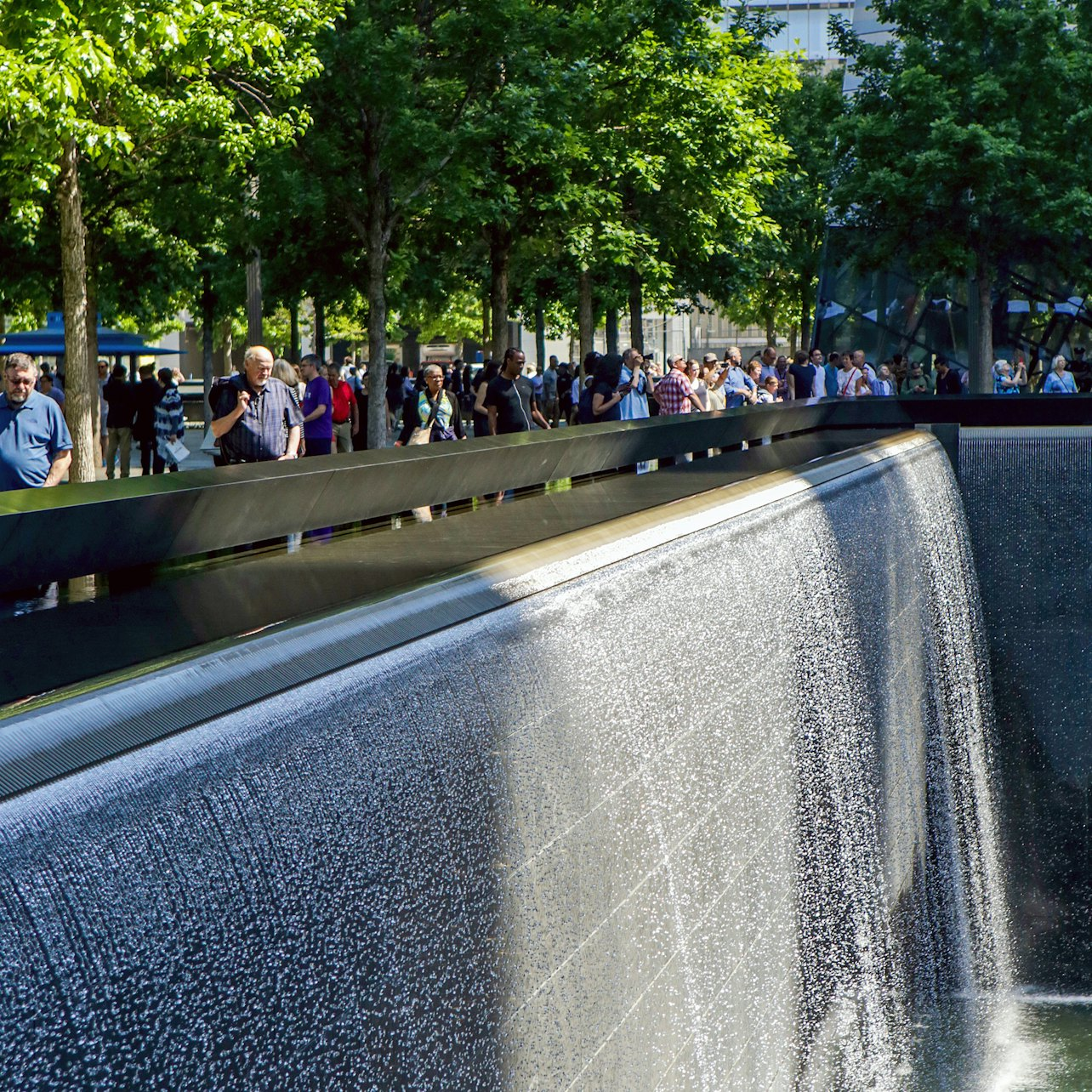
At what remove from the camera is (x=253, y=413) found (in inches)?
314

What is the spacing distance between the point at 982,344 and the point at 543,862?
1100 inches

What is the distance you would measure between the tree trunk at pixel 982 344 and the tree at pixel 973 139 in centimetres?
6

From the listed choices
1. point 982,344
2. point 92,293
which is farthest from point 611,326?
point 92,293

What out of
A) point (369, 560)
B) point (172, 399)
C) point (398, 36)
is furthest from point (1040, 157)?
point (369, 560)

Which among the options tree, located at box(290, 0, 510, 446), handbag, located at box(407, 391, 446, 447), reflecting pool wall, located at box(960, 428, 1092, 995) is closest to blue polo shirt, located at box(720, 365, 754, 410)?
tree, located at box(290, 0, 510, 446)

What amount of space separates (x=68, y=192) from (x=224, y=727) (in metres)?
14.5

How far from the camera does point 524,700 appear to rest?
9.66 ft

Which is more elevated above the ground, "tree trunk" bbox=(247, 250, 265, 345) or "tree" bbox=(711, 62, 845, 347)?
"tree" bbox=(711, 62, 845, 347)

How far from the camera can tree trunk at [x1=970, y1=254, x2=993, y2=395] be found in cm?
2853

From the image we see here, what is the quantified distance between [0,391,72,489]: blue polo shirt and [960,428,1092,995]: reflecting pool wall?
5.02 meters

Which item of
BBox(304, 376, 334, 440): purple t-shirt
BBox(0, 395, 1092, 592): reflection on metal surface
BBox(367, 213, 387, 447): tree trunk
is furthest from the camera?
BBox(367, 213, 387, 447): tree trunk

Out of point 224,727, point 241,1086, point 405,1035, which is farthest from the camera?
point 405,1035

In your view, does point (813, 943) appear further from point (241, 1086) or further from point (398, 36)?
point (398, 36)

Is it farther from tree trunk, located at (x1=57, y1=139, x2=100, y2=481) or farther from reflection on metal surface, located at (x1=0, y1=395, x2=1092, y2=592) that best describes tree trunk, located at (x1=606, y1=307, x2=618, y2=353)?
reflection on metal surface, located at (x1=0, y1=395, x2=1092, y2=592)
